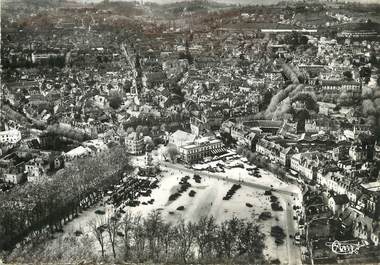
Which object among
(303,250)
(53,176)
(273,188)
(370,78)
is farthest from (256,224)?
(370,78)

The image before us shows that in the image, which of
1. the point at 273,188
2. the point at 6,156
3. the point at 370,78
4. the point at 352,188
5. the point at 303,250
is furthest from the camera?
the point at 370,78

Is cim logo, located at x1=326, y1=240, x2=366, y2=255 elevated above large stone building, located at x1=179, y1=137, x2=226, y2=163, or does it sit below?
above

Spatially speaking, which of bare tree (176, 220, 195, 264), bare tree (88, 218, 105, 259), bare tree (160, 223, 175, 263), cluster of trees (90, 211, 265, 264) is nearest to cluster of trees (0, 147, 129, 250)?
bare tree (88, 218, 105, 259)

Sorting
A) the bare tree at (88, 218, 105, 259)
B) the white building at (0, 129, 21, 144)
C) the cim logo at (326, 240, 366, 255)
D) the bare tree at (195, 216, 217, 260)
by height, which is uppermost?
the white building at (0, 129, 21, 144)

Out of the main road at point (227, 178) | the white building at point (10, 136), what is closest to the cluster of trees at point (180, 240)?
the main road at point (227, 178)

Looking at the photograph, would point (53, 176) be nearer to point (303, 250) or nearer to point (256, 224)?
point (256, 224)

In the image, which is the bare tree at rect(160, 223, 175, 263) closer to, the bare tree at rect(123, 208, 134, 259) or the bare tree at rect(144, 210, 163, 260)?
the bare tree at rect(144, 210, 163, 260)
